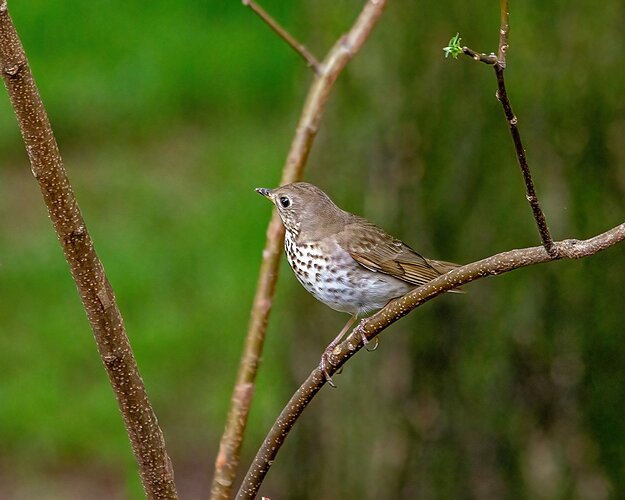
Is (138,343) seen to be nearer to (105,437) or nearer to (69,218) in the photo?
(105,437)

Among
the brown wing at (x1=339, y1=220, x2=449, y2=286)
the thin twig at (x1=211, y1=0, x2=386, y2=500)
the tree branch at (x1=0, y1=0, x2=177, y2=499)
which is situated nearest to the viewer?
the tree branch at (x1=0, y1=0, x2=177, y2=499)

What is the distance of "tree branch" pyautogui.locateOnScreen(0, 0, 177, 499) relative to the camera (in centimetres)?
215

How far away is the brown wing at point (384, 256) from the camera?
10.8 feet

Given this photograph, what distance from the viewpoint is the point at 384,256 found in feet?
11.0

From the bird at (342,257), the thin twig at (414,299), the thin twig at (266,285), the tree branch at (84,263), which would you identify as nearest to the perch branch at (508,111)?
the thin twig at (414,299)

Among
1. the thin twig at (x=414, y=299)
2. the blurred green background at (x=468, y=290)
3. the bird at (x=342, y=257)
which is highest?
the blurred green background at (x=468, y=290)

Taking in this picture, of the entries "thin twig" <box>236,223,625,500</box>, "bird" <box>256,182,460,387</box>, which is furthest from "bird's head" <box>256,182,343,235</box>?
"thin twig" <box>236,223,625,500</box>

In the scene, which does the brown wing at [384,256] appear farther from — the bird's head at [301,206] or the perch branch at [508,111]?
the perch branch at [508,111]

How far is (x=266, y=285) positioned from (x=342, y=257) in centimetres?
37

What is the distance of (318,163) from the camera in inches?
197

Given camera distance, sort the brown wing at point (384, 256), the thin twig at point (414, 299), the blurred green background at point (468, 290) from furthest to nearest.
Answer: the blurred green background at point (468, 290), the brown wing at point (384, 256), the thin twig at point (414, 299)

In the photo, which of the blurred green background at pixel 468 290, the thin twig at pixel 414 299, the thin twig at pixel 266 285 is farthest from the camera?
the blurred green background at pixel 468 290

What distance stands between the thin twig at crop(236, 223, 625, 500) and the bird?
717 mm

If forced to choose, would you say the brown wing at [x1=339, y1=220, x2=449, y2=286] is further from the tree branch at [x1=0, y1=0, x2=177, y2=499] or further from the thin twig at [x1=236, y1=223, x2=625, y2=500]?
the tree branch at [x1=0, y1=0, x2=177, y2=499]
